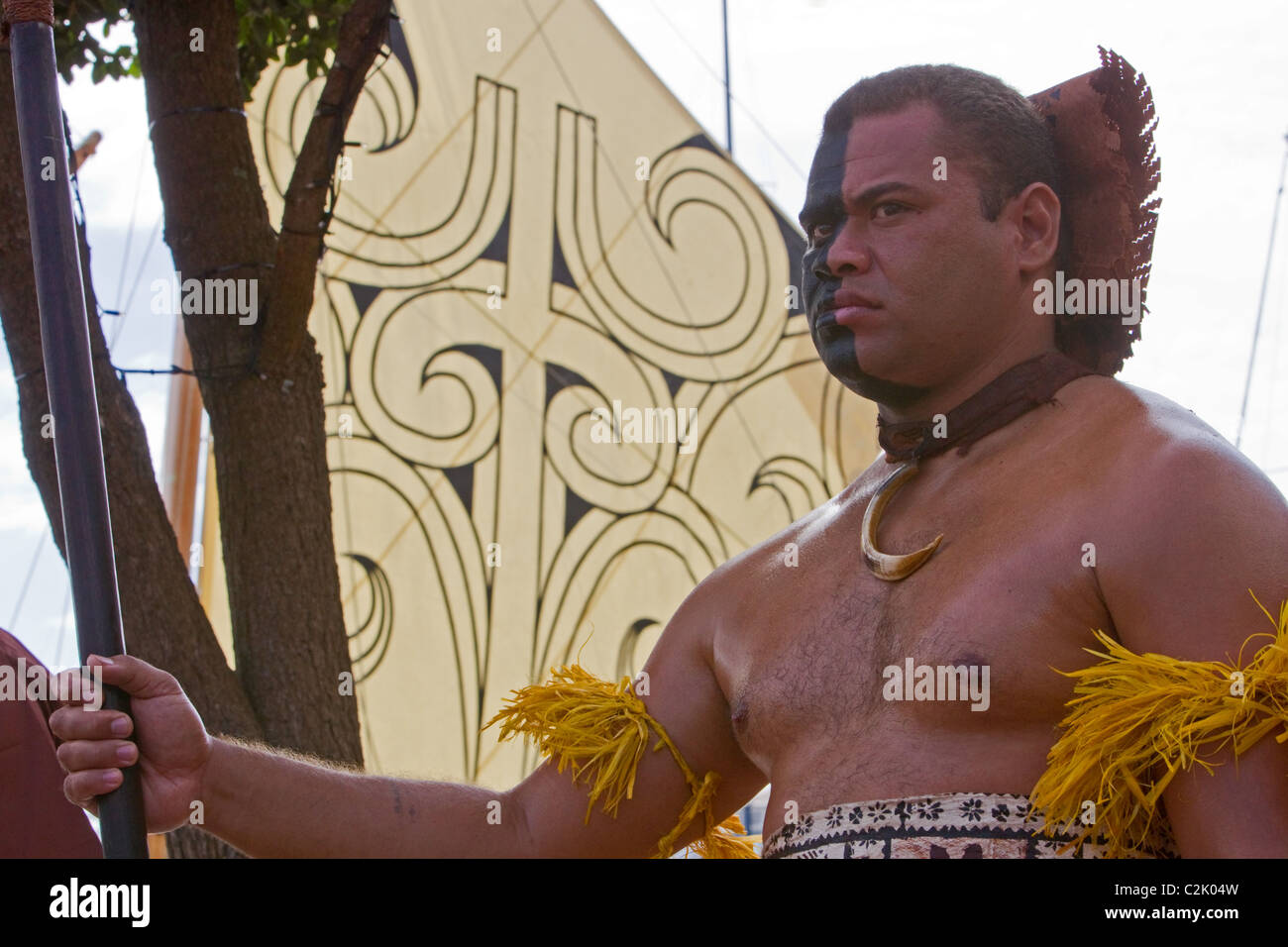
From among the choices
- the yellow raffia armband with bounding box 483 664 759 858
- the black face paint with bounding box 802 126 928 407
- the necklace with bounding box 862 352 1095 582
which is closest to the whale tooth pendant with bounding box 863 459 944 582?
the necklace with bounding box 862 352 1095 582

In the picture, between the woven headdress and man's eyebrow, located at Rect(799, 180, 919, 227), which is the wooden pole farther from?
the woven headdress

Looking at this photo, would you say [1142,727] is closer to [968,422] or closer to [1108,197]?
[968,422]

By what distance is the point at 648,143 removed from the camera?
563 cm

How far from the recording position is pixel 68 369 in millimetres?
1589

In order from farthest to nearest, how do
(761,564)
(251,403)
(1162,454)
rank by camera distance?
(251,403) → (761,564) → (1162,454)

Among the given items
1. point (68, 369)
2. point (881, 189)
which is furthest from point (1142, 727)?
point (68, 369)

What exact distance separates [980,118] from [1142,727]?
2.90 ft

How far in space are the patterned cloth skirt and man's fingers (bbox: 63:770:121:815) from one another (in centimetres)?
81

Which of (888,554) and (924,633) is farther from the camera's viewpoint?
(888,554)

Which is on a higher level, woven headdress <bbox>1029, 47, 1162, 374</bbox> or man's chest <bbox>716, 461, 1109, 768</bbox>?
woven headdress <bbox>1029, 47, 1162, 374</bbox>

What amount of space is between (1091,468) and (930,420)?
0.31 metres

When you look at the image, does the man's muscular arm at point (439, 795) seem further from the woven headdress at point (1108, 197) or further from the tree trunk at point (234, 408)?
the tree trunk at point (234, 408)

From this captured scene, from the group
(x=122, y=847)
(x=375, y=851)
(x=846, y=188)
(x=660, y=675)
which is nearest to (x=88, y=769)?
(x=122, y=847)

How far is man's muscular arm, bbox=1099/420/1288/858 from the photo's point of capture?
1.48 meters
